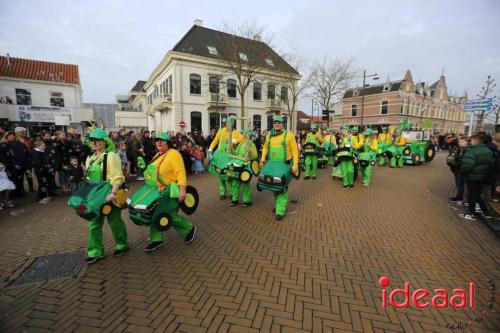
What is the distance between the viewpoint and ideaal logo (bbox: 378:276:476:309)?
2.80 metres

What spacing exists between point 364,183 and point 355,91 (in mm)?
42218

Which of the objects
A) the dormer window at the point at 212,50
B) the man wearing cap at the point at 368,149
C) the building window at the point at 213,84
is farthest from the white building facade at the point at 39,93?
the man wearing cap at the point at 368,149

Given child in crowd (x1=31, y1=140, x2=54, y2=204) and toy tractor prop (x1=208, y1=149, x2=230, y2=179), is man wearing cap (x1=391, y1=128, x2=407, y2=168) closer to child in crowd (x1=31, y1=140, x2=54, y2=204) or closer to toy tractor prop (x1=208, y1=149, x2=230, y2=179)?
toy tractor prop (x1=208, y1=149, x2=230, y2=179)

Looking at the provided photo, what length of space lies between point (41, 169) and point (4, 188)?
0.92m

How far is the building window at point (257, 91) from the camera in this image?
2794 cm

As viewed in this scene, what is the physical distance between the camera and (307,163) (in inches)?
388

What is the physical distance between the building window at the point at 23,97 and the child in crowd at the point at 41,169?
22.5 meters

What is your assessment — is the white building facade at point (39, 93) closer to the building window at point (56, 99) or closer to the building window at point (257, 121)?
the building window at point (56, 99)

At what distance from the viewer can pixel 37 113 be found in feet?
67.3

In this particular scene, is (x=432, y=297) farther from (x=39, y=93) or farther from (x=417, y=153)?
(x=39, y=93)

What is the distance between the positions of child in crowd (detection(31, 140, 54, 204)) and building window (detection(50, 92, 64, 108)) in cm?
2218

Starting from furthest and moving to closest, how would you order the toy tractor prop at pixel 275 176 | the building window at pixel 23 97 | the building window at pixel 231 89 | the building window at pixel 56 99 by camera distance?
the building window at pixel 231 89 → the building window at pixel 56 99 → the building window at pixel 23 97 → the toy tractor prop at pixel 275 176

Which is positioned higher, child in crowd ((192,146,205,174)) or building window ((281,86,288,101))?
building window ((281,86,288,101))

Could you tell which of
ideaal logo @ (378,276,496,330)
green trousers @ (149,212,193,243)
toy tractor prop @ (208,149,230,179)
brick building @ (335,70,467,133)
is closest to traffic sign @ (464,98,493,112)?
ideaal logo @ (378,276,496,330)
